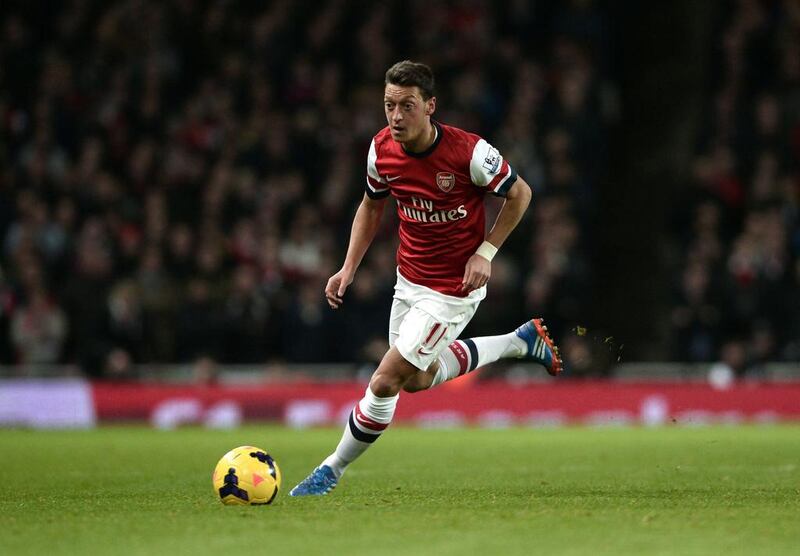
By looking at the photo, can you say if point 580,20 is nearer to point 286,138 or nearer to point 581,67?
point 581,67

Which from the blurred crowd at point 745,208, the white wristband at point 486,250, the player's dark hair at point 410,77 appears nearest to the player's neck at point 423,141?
the player's dark hair at point 410,77

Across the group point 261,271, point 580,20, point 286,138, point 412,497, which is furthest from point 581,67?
point 412,497

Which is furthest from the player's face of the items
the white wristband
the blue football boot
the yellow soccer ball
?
the yellow soccer ball

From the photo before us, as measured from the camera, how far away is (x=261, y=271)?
19.2 metres

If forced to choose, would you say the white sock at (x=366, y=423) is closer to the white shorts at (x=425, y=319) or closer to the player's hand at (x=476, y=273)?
the white shorts at (x=425, y=319)

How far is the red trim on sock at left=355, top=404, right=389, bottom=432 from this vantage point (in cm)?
847

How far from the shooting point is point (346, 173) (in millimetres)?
20406

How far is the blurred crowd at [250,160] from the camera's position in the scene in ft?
61.0

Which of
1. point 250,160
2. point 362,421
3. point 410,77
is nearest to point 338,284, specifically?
point 362,421

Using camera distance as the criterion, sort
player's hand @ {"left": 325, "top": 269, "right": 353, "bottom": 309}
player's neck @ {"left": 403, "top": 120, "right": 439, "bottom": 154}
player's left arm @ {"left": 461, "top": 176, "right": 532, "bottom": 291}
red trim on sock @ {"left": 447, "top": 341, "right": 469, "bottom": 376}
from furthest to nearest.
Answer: red trim on sock @ {"left": 447, "top": 341, "right": 469, "bottom": 376}, player's hand @ {"left": 325, "top": 269, "right": 353, "bottom": 309}, player's neck @ {"left": 403, "top": 120, "right": 439, "bottom": 154}, player's left arm @ {"left": 461, "top": 176, "right": 532, "bottom": 291}

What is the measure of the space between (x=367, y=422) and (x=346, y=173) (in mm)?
12173

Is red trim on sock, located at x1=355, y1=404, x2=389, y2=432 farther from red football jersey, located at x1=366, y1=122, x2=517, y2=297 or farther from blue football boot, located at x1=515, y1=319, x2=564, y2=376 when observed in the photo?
blue football boot, located at x1=515, y1=319, x2=564, y2=376

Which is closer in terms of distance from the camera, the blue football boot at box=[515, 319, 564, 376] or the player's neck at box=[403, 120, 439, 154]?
the player's neck at box=[403, 120, 439, 154]

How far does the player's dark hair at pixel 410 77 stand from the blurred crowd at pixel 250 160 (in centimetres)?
994
